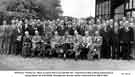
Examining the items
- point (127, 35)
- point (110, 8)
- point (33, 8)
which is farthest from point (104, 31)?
point (33, 8)

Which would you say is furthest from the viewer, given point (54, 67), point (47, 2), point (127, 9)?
point (47, 2)

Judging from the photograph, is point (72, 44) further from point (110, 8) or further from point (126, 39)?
point (110, 8)

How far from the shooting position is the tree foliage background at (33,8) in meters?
25.4

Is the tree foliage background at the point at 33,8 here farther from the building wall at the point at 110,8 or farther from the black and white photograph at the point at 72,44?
the black and white photograph at the point at 72,44

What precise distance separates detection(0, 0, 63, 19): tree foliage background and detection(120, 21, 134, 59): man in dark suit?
49.7 feet

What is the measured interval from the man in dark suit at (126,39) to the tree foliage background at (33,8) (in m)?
15.1

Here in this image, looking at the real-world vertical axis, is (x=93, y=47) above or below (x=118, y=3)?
below

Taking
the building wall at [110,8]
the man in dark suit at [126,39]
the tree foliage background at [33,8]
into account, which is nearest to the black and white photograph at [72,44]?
the man in dark suit at [126,39]

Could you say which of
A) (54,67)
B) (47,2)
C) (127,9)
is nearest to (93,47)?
(54,67)

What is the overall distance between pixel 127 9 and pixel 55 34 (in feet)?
24.5

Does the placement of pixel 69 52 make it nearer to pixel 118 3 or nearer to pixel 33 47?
pixel 33 47

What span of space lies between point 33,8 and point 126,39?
1741cm

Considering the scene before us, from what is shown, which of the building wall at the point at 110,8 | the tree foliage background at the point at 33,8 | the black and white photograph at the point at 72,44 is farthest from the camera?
the tree foliage background at the point at 33,8

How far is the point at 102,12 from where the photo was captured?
18516 mm
